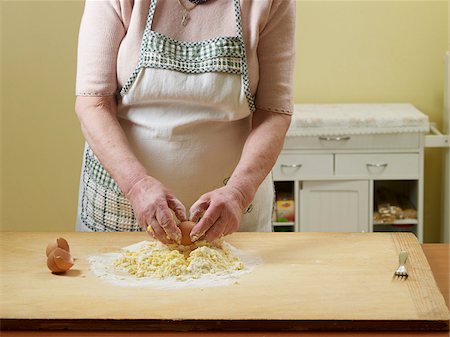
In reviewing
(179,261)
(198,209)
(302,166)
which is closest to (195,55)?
(198,209)

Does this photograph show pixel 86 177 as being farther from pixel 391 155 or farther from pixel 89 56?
pixel 391 155

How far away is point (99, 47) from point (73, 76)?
1884 mm

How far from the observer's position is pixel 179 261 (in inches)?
68.2

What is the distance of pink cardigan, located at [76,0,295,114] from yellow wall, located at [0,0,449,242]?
185cm

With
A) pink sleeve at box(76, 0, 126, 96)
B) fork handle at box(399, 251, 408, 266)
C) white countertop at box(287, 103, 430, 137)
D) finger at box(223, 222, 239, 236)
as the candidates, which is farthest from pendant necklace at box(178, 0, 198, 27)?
white countertop at box(287, 103, 430, 137)

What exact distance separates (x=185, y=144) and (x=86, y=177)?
30 cm

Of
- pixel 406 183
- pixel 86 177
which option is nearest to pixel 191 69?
pixel 86 177

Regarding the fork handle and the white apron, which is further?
the white apron

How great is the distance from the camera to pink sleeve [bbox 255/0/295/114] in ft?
6.41

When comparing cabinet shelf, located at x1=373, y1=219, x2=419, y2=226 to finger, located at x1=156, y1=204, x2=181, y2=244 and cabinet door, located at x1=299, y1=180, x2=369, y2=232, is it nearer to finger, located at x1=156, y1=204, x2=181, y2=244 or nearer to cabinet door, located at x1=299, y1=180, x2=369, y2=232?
cabinet door, located at x1=299, y1=180, x2=369, y2=232

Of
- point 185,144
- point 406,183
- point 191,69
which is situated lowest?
point 406,183

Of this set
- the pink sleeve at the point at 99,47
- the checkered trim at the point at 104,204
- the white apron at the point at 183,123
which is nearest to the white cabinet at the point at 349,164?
the white apron at the point at 183,123

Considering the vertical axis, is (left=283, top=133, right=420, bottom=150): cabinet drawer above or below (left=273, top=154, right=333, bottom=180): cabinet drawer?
above

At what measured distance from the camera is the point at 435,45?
3936 millimetres
